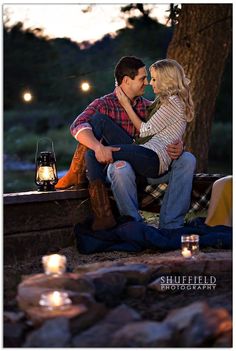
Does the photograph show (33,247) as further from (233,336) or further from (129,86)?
(233,336)

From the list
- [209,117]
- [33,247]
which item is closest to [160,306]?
[33,247]

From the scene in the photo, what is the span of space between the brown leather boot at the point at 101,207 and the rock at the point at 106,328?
159 centimetres

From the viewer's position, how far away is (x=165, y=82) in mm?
4977

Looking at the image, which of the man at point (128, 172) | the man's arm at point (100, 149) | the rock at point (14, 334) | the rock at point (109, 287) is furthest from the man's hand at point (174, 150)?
the rock at point (14, 334)

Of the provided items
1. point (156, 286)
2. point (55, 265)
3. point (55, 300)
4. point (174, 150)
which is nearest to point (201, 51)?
point (174, 150)

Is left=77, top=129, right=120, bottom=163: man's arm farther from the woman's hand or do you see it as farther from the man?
the woman's hand

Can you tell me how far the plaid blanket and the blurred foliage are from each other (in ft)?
21.1

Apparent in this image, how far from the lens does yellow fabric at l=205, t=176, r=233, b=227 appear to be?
16.1 feet

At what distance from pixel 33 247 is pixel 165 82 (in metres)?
1.29

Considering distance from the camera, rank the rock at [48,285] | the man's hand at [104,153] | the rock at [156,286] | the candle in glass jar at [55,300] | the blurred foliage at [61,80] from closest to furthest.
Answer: the candle in glass jar at [55,300], the rock at [48,285], the rock at [156,286], the man's hand at [104,153], the blurred foliage at [61,80]

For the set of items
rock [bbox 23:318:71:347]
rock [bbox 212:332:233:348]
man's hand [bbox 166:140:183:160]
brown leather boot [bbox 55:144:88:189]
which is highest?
man's hand [bbox 166:140:183:160]

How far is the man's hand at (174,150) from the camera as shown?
489 centimetres

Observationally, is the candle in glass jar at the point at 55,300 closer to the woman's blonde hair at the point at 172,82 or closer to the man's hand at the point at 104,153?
the man's hand at the point at 104,153

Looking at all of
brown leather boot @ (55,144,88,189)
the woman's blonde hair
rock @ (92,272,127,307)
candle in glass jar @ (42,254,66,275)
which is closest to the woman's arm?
the woman's blonde hair
